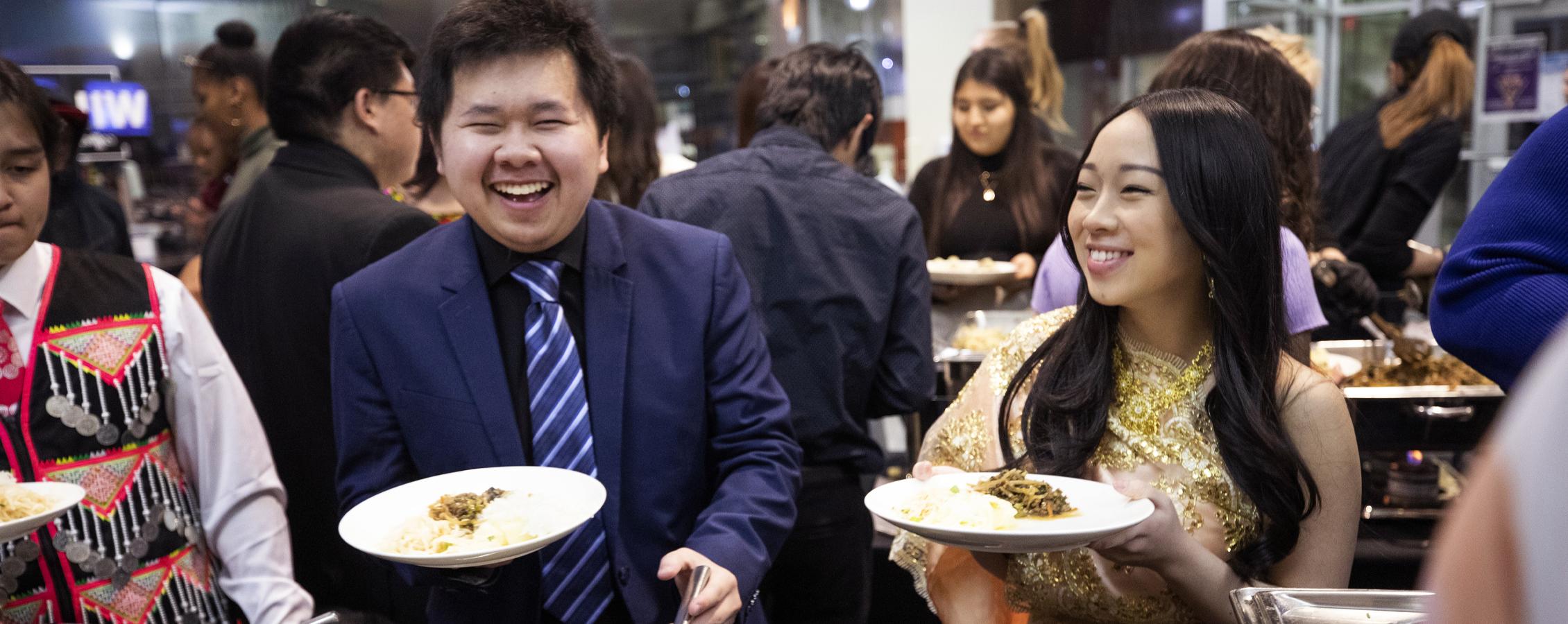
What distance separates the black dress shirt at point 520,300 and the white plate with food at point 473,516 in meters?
0.15

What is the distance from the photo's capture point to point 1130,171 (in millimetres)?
1426

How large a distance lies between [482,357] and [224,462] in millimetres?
517

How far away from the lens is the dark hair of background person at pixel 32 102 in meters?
1.54

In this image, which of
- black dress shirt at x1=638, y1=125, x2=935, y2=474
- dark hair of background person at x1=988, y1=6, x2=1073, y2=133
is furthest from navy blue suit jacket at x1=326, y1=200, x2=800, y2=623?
dark hair of background person at x1=988, y1=6, x2=1073, y2=133

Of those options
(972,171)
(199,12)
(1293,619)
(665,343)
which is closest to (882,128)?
(972,171)

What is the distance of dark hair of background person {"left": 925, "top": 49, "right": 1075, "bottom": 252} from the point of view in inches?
153

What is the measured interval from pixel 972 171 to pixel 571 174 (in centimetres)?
271

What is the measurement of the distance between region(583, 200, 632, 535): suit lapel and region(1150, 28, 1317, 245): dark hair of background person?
135cm

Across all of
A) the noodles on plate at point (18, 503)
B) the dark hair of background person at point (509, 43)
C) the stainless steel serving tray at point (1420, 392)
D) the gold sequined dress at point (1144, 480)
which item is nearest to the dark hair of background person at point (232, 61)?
the dark hair of background person at point (509, 43)

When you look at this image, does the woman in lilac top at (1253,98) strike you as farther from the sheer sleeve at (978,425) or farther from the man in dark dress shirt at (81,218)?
the man in dark dress shirt at (81,218)

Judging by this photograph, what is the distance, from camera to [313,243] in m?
2.24

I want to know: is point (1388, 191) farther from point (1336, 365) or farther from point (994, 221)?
point (1336, 365)

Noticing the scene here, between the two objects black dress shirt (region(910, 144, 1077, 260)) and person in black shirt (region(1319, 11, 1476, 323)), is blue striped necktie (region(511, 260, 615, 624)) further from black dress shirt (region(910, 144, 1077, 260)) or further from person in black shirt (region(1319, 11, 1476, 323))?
person in black shirt (region(1319, 11, 1476, 323))

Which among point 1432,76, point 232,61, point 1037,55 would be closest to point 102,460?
point 232,61
